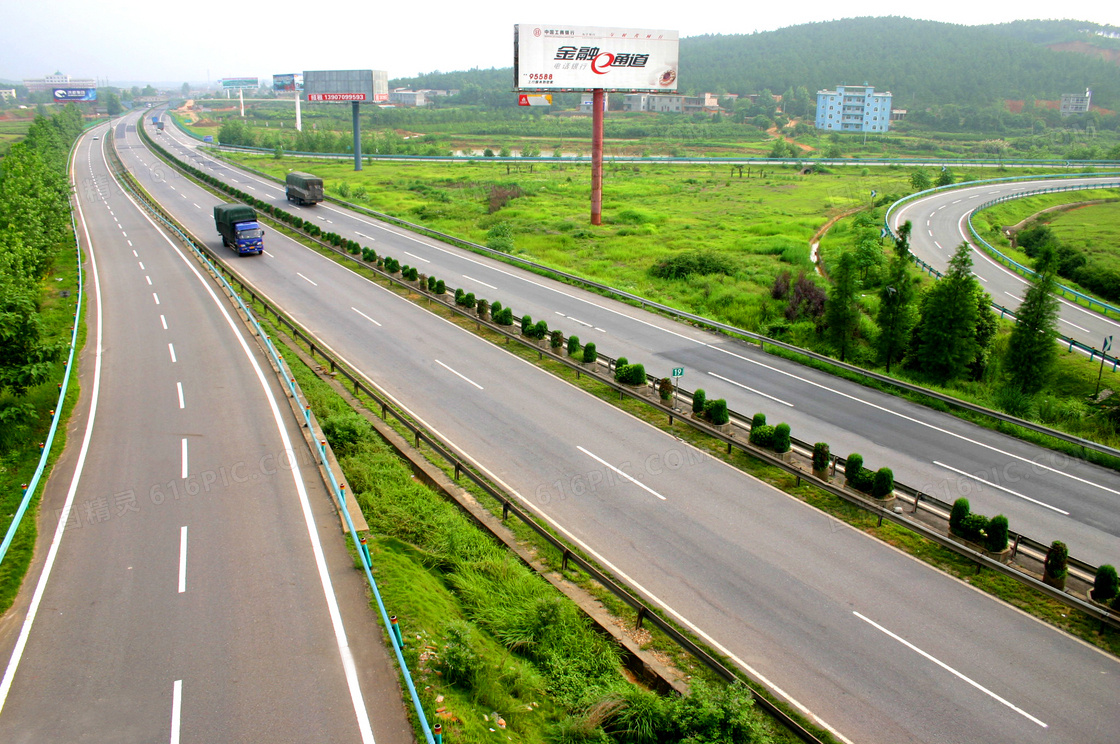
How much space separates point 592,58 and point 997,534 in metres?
50.6

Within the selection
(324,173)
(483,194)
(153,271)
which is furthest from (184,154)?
(153,271)

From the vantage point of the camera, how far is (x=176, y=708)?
37.4ft

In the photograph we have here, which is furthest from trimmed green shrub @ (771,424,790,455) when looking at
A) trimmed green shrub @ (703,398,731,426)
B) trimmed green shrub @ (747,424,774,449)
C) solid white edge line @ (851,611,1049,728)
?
solid white edge line @ (851,611,1049,728)

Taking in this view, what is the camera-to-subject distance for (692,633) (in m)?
15.1

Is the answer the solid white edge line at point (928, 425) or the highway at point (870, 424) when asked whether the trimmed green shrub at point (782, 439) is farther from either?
the solid white edge line at point (928, 425)

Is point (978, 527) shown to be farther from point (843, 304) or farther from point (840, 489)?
point (843, 304)

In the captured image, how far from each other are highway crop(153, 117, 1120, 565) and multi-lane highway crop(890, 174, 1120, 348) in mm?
18330

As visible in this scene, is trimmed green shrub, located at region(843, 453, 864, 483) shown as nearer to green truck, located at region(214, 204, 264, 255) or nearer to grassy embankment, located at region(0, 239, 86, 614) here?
grassy embankment, located at region(0, 239, 86, 614)

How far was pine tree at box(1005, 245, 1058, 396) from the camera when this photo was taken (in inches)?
1147

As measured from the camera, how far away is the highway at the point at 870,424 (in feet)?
66.7

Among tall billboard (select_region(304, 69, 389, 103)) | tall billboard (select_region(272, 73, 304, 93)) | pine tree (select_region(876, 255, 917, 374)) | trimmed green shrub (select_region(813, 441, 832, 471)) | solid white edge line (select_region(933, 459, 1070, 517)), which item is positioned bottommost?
solid white edge line (select_region(933, 459, 1070, 517))

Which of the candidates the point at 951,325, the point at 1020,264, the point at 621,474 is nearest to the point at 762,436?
the point at 621,474

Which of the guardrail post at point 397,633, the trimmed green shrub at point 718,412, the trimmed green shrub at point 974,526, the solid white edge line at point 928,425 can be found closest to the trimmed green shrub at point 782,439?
the trimmed green shrub at point 718,412

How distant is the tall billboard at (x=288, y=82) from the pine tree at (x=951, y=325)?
5382 inches
